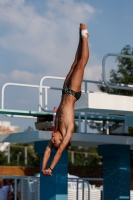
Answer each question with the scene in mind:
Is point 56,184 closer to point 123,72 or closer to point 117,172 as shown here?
point 117,172

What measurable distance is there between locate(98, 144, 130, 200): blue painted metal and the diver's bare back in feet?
23.0

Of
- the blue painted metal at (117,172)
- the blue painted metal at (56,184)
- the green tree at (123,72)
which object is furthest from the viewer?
the green tree at (123,72)

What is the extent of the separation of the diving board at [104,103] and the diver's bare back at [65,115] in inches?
105

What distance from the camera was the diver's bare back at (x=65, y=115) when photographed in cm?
862

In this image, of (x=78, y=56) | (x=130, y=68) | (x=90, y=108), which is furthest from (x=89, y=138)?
(x=130, y=68)

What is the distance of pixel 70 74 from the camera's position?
907cm

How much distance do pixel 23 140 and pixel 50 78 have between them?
6.07ft

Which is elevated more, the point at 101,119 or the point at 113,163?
the point at 101,119

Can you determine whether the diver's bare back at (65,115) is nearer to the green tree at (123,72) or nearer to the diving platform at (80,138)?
the diving platform at (80,138)

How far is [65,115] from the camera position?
8.61m

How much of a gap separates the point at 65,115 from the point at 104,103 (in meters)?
3.06

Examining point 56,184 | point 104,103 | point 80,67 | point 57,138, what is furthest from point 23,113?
point 57,138

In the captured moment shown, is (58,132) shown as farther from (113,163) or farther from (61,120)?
(113,163)

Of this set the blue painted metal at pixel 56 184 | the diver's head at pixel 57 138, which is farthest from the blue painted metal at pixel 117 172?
the diver's head at pixel 57 138
